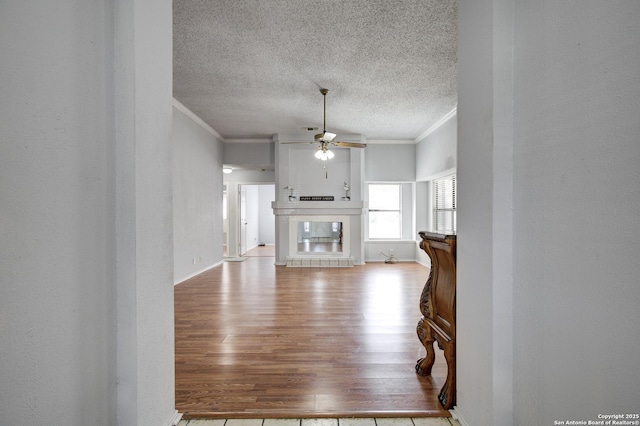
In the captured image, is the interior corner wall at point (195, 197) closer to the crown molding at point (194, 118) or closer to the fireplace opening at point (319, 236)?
the crown molding at point (194, 118)

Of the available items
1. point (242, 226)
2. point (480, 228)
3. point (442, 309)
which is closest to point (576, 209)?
point (480, 228)

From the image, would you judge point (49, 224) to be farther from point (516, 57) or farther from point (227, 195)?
point (227, 195)

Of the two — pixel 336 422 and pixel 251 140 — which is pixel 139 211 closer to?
pixel 336 422

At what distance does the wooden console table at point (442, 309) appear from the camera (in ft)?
5.80

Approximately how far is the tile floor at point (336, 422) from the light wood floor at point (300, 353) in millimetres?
31

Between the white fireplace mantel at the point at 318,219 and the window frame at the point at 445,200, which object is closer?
the window frame at the point at 445,200

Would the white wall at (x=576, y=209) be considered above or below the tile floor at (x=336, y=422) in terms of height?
above

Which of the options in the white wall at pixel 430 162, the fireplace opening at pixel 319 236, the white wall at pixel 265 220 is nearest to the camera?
the white wall at pixel 430 162

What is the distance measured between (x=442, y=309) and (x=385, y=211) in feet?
18.9

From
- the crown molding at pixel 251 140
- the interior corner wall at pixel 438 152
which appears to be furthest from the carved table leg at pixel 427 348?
the crown molding at pixel 251 140

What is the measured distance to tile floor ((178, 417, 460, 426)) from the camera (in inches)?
63.9

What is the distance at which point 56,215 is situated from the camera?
109 cm

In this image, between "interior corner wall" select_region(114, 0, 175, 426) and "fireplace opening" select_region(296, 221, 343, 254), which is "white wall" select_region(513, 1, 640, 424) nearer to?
"interior corner wall" select_region(114, 0, 175, 426)

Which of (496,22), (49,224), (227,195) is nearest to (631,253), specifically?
(496,22)
